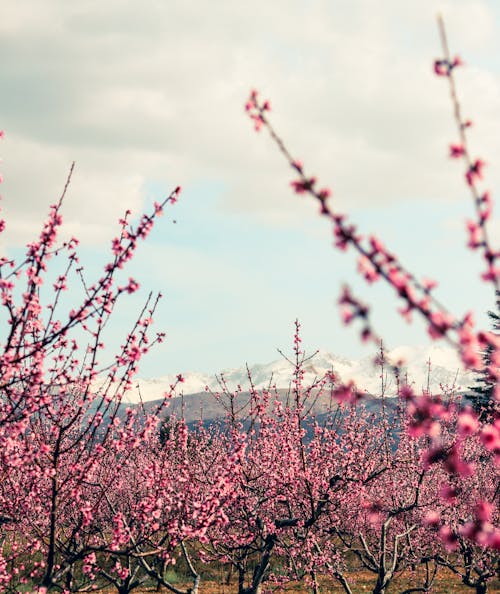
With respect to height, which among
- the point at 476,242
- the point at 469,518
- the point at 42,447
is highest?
the point at 476,242

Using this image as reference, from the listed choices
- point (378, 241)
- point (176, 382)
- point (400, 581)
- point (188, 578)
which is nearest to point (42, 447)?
point (176, 382)

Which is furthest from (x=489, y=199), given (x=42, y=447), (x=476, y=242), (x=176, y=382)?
(x=176, y=382)

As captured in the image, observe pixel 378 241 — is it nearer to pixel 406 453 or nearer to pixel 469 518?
pixel 469 518

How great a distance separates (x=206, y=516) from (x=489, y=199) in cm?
595

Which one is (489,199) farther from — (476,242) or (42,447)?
(42,447)

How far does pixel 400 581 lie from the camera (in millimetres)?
21109

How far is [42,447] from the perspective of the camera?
5754mm

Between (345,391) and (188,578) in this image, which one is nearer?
(345,391)

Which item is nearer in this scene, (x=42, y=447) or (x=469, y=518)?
(x=42, y=447)

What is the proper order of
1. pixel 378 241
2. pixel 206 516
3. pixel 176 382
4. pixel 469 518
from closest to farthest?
1. pixel 378 241
2. pixel 206 516
3. pixel 176 382
4. pixel 469 518

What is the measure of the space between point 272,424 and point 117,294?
880cm

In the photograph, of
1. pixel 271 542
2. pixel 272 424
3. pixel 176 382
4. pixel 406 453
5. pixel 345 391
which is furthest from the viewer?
pixel 406 453

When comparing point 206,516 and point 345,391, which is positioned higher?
point 345,391

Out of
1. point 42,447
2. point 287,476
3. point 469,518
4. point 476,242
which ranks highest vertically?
point 476,242
